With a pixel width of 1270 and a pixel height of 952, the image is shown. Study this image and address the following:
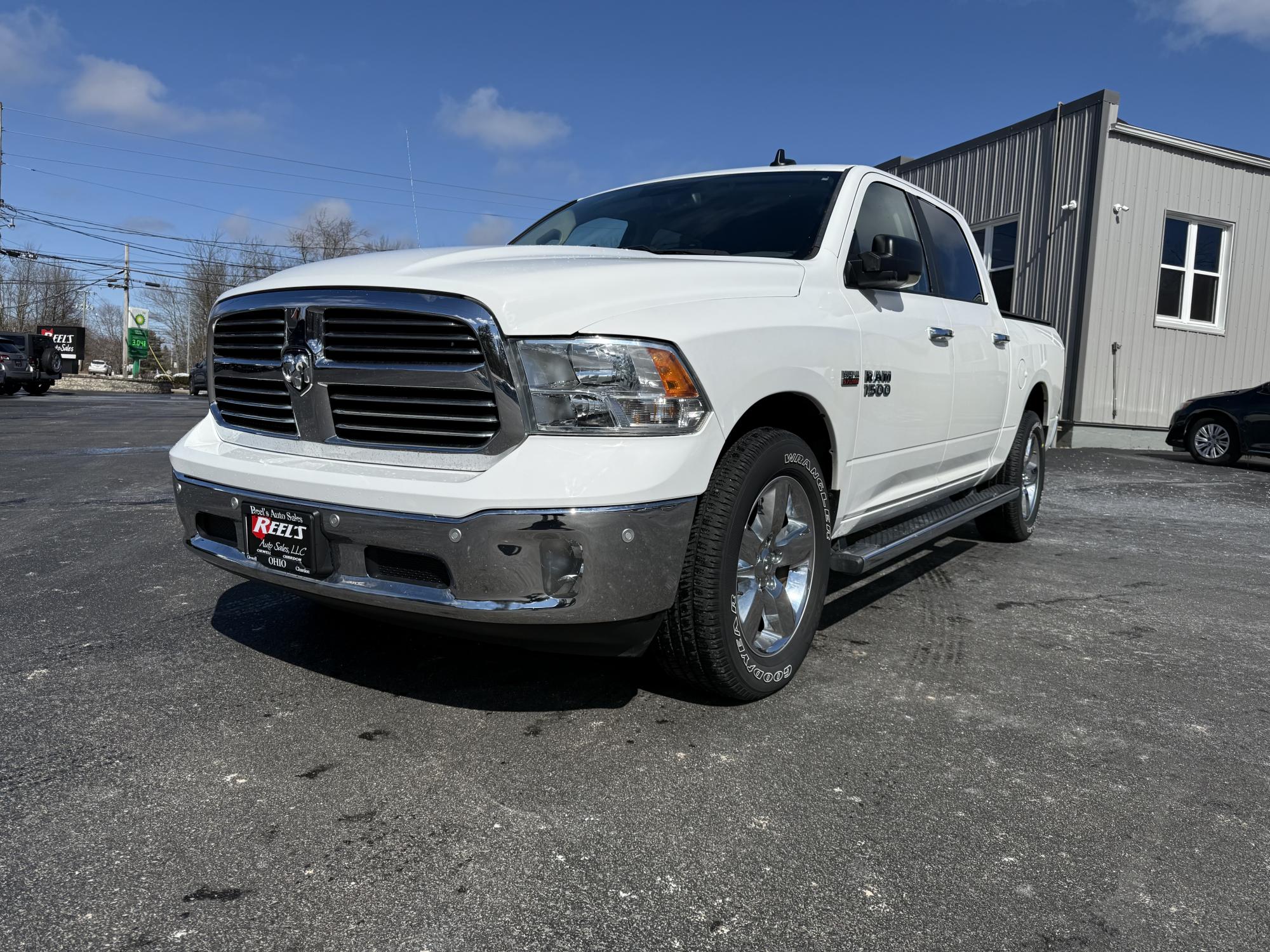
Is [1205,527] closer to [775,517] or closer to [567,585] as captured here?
[775,517]

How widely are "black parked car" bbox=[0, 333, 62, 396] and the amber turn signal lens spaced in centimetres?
2945

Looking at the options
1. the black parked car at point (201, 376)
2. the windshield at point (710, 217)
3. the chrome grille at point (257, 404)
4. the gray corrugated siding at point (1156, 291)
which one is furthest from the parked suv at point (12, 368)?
the chrome grille at point (257, 404)

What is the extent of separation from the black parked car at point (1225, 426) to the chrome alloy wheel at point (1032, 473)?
7933mm

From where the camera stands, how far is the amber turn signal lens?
246 cm

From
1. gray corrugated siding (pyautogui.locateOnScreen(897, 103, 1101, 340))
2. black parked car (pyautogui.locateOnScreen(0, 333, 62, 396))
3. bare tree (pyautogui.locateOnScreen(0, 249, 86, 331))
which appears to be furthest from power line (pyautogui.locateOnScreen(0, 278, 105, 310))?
gray corrugated siding (pyautogui.locateOnScreen(897, 103, 1101, 340))

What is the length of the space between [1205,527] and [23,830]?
7646mm

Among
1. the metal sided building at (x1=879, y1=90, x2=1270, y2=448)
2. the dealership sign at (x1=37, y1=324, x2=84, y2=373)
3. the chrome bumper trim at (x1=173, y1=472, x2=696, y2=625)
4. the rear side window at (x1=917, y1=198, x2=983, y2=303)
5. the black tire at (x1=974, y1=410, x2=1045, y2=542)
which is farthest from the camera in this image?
the dealership sign at (x1=37, y1=324, x2=84, y2=373)

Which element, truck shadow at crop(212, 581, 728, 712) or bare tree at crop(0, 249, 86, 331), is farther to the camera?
bare tree at crop(0, 249, 86, 331)

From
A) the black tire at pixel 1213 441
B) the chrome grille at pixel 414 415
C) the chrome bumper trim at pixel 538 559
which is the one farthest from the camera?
the black tire at pixel 1213 441

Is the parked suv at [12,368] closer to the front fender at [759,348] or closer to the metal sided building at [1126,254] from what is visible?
the metal sided building at [1126,254]

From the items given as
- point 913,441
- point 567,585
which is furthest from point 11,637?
point 913,441

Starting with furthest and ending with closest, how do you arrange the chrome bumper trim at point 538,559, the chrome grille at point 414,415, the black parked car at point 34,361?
the black parked car at point 34,361
the chrome grille at point 414,415
the chrome bumper trim at point 538,559

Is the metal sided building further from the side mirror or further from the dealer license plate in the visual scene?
the dealer license plate

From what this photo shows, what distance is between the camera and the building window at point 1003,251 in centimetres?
1544
